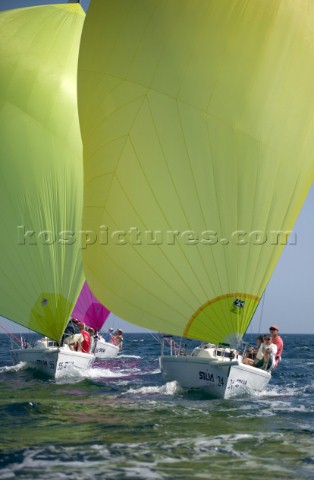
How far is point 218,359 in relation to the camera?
1356 centimetres

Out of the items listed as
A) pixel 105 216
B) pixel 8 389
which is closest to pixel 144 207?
pixel 105 216

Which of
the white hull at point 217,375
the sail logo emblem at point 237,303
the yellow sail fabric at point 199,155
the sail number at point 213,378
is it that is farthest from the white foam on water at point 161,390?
the sail logo emblem at point 237,303

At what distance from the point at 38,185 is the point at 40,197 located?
0.36m

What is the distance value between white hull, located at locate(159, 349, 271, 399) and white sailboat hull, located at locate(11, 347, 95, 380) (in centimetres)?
444

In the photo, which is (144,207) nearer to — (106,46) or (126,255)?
(126,255)

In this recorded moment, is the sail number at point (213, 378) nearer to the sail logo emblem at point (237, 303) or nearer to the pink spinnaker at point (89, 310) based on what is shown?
the sail logo emblem at point (237, 303)

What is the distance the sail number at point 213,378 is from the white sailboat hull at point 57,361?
5.61m

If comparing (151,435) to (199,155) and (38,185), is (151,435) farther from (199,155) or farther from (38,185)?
(38,185)

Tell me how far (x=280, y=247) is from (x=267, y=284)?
2.75 feet

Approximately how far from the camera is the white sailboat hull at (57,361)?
58.2 feet

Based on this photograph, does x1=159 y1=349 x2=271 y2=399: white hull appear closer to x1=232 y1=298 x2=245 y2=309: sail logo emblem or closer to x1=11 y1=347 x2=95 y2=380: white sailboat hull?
x1=232 y1=298 x2=245 y2=309: sail logo emblem

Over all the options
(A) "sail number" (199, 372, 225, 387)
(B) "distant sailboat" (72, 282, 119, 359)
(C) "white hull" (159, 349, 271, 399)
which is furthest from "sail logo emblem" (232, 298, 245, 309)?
(B) "distant sailboat" (72, 282, 119, 359)

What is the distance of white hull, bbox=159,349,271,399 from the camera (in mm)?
13125

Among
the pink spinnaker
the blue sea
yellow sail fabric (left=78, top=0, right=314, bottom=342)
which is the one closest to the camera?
the blue sea
